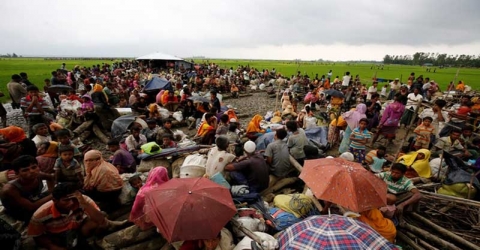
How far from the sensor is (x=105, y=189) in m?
4.18

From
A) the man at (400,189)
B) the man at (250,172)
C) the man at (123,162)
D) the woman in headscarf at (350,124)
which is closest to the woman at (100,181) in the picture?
the man at (123,162)

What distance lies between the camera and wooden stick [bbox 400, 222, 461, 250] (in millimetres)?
3879

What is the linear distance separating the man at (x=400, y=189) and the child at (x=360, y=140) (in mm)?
1917

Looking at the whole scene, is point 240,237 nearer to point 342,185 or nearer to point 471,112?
point 342,185

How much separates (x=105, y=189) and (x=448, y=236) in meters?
5.95

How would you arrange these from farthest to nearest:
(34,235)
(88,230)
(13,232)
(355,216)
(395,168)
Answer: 1. (395,168)
2. (355,216)
3. (88,230)
4. (34,235)
5. (13,232)

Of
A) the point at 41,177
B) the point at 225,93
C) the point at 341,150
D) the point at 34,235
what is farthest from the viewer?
the point at 225,93

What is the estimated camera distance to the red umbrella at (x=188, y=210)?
Result: 2.79m

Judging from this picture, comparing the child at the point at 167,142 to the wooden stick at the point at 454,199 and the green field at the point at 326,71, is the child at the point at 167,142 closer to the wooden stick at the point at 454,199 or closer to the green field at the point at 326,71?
the wooden stick at the point at 454,199

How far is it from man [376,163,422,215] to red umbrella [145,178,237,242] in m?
3.16

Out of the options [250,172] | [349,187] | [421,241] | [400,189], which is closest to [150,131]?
[250,172]

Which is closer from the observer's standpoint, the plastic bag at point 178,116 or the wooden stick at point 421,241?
the wooden stick at point 421,241

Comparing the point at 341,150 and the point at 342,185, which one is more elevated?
the point at 342,185

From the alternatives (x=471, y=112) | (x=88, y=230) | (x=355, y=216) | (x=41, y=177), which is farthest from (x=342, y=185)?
(x=471, y=112)
